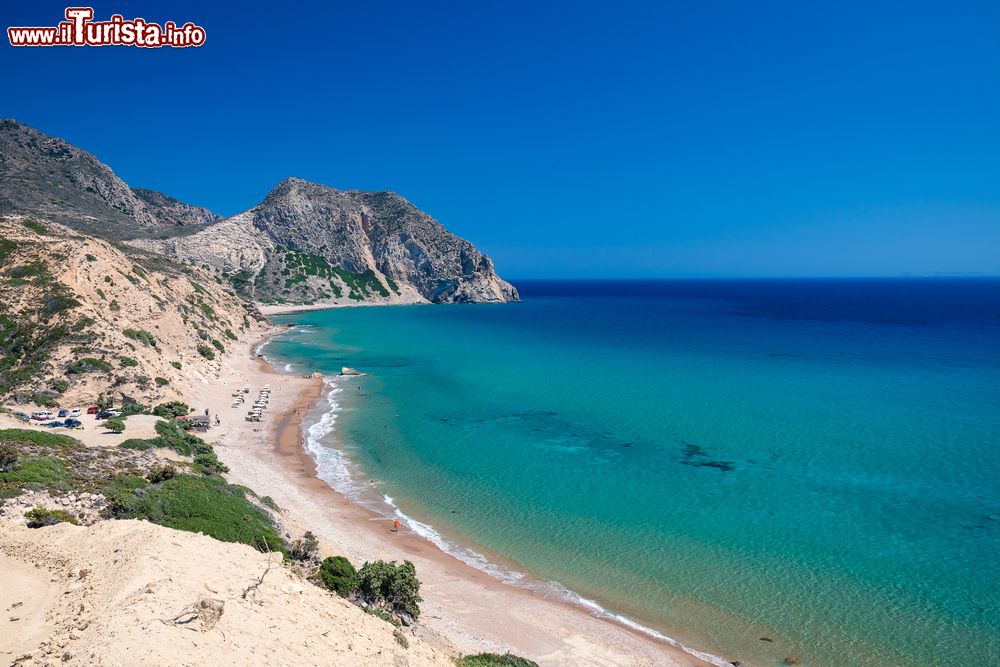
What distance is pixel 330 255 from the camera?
184 metres

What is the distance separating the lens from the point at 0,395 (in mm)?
36844

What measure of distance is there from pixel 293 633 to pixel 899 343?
100483 millimetres

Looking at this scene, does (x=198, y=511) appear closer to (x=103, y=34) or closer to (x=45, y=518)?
(x=45, y=518)

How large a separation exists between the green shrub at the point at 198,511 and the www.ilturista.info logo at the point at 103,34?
24.3m

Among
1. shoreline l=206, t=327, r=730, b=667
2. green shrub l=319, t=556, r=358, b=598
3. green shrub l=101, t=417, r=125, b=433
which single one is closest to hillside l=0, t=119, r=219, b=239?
green shrub l=101, t=417, r=125, b=433

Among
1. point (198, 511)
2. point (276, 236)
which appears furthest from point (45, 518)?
point (276, 236)

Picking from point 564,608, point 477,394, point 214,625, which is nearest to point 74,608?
point 214,625

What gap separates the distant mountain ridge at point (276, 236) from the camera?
120188 millimetres

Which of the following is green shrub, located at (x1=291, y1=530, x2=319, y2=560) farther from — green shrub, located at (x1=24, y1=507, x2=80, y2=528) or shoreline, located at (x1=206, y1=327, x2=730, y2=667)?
green shrub, located at (x1=24, y1=507, x2=80, y2=528)

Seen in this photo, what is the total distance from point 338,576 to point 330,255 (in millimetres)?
177251

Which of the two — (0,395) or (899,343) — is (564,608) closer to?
(0,395)

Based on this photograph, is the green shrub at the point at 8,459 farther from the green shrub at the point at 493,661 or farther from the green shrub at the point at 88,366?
the green shrub at the point at 88,366

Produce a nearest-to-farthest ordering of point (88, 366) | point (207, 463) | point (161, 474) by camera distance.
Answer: point (161, 474)
point (207, 463)
point (88, 366)

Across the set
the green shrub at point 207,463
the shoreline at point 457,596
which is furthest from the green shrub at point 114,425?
the shoreline at point 457,596
